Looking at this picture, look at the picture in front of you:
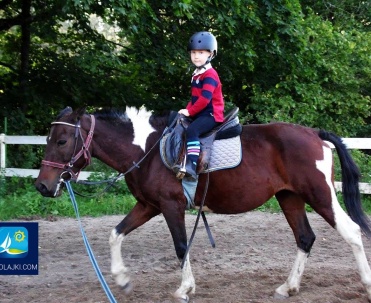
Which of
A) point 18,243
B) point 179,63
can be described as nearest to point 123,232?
point 18,243

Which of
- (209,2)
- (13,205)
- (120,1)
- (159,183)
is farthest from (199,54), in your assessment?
(209,2)

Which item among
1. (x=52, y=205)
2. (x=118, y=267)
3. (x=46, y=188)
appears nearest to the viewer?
(x=46, y=188)

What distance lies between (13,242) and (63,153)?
43.0 inches

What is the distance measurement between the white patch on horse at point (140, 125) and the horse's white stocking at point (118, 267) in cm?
95

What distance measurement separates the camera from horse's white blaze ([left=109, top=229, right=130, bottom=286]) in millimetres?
5547

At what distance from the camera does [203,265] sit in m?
6.79

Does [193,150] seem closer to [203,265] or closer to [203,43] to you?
[203,43]

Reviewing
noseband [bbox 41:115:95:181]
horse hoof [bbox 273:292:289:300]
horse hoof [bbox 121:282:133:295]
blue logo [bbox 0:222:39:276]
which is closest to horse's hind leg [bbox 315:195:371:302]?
horse hoof [bbox 273:292:289:300]

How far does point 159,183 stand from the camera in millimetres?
5453

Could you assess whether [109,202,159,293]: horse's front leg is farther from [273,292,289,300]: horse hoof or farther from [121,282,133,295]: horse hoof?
[273,292,289,300]: horse hoof

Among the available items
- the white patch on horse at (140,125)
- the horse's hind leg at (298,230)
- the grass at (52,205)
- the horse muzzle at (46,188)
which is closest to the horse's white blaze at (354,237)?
the horse's hind leg at (298,230)

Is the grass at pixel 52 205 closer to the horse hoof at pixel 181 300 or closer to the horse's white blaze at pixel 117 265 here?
the horse's white blaze at pixel 117 265

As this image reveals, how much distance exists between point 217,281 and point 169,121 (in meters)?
1.80

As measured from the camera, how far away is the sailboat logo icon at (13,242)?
18.4 ft
